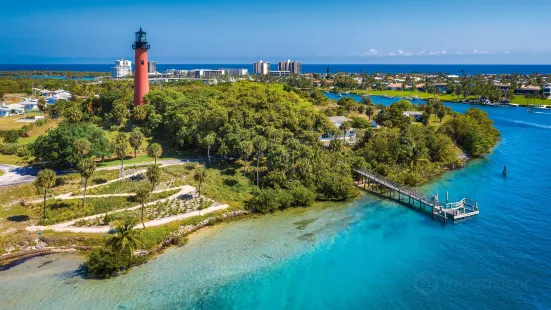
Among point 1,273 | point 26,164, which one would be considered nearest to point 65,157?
point 26,164

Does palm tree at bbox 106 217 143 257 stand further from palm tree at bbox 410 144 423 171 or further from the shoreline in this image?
palm tree at bbox 410 144 423 171

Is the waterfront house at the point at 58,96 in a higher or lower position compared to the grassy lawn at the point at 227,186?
higher

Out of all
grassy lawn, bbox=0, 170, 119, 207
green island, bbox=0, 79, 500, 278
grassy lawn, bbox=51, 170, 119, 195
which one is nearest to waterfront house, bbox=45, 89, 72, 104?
green island, bbox=0, 79, 500, 278

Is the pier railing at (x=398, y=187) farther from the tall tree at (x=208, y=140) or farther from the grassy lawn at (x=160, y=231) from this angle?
the grassy lawn at (x=160, y=231)

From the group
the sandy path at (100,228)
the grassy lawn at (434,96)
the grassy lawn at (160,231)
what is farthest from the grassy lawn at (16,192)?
the grassy lawn at (434,96)

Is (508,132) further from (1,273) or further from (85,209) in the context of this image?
(1,273)

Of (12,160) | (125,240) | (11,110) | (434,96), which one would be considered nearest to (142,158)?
(12,160)
